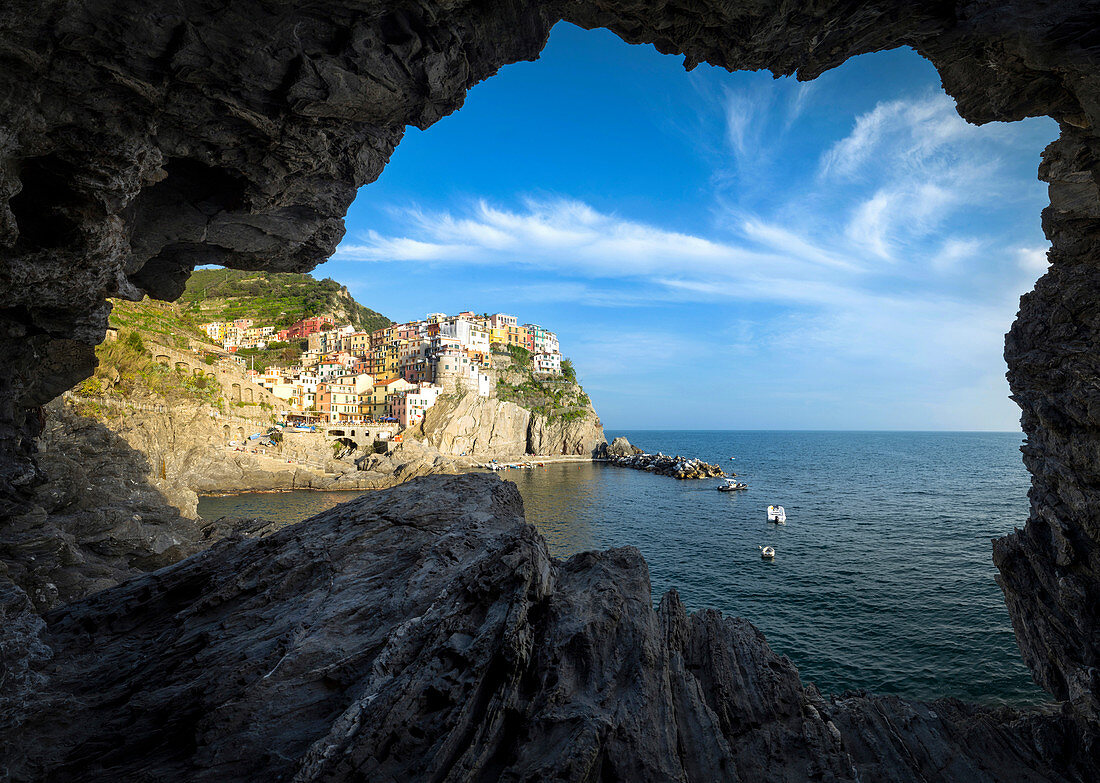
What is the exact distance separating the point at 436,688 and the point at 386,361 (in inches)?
4701

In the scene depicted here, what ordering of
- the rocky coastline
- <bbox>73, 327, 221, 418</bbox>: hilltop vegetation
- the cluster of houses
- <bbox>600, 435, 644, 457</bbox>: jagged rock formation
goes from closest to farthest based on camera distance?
1. <bbox>73, 327, 221, 418</bbox>: hilltop vegetation
2. the rocky coastline
3. the cluster of houses
4. <bbox>600, 435, 644, 457</bbox>: jagged rock formation

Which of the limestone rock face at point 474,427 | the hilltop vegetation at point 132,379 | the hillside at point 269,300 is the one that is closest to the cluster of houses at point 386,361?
the limestone rock face at point 474,427

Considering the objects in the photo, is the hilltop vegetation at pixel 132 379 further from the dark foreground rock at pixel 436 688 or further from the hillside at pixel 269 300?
the hillside at pixel 269 300

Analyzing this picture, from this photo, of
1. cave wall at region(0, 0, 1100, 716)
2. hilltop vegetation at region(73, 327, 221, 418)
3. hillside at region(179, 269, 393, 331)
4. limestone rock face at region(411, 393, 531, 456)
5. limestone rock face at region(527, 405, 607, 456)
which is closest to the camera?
cave wall at region(0, 0, 1100, 716)

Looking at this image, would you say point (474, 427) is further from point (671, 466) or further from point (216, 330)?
point (216, 330)

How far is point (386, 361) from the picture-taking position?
119062mm

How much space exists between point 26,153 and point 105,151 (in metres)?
0.88

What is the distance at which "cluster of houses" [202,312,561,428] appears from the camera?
98.6 meters

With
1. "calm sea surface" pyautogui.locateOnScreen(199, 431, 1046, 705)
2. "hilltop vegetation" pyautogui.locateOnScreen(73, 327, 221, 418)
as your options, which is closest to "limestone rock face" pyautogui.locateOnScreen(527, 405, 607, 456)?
"calm sea surface" pyautogui.locateOnScreen(199, 431, 1046, 705)

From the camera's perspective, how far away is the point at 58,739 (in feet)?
23.9

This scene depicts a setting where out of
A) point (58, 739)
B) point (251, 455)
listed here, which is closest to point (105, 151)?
point (58, 739)

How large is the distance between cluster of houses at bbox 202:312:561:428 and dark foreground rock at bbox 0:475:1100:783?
291ft

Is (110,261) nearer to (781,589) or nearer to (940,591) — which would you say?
(781,589)

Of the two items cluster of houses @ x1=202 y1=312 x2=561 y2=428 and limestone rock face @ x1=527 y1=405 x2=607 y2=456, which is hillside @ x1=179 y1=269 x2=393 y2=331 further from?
limestone rock face @ x1=527 y1=405 x2=607 y2=456
